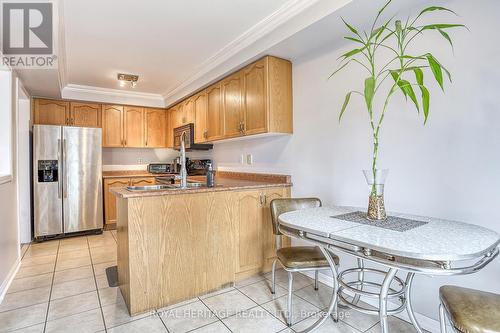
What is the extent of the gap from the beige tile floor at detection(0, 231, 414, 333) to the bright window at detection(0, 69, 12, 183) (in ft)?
3.61

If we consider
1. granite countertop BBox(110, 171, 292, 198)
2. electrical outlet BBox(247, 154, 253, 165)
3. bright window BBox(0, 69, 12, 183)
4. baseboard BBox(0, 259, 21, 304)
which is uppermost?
bright window BBox(0, 69, 12, 183)

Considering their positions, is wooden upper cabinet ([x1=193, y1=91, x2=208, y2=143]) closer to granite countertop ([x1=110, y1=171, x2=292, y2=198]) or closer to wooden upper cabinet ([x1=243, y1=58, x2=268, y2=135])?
granite countertop ([x1=110, y1=171, x2=292, y2=198])

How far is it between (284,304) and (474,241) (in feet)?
4.63

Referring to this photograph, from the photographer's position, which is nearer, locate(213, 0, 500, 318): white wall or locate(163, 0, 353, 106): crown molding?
locate(213, 0, 500, 318): white wall

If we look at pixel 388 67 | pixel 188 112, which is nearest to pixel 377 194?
pixel 388 67

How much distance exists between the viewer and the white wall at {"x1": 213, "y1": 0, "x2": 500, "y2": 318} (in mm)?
1576

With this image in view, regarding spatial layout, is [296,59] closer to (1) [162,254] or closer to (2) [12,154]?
(1) [162,254]

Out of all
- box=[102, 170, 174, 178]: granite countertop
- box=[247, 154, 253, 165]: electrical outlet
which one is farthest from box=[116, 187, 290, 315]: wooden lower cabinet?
box=[102, 170, 174, 178]: granite countertop

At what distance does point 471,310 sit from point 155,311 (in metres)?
1.95

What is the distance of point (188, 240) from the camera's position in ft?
7.36

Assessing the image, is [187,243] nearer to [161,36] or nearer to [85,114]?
[161,36]

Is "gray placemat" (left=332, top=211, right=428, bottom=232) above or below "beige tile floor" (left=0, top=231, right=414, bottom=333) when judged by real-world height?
above

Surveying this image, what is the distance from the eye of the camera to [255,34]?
102 inches

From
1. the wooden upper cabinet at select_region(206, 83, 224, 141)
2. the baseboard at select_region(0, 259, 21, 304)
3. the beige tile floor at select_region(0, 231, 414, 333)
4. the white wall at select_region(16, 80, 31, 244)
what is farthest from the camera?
the white wall at select_region(16, 80, 31, 244)
